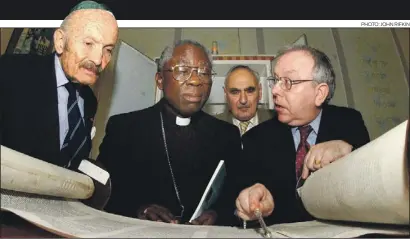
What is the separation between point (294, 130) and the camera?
39.3 inches

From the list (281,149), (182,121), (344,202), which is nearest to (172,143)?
(182,121)

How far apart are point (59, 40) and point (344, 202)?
29.4 inches

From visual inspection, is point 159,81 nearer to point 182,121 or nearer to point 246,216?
point 182,121

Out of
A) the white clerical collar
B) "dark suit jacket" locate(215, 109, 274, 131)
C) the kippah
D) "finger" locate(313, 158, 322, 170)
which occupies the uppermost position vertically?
the kippah

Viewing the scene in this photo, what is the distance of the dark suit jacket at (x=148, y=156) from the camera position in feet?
3.21

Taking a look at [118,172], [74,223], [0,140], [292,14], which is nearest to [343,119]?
[292,14]

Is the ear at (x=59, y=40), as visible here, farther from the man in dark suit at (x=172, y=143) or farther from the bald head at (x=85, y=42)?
the man in dark suit at (x=172, y=143)

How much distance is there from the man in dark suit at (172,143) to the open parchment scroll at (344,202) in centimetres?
27

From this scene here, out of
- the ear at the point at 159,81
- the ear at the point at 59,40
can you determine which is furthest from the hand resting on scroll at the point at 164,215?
the ear at the point at 59,40

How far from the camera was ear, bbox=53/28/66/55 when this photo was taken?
946mm

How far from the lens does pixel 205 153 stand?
1017 mm

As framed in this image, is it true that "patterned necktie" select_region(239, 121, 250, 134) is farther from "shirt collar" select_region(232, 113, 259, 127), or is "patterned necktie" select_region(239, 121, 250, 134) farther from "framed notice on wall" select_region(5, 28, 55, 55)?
"framed notice on wall" select_region(5, 28, 55, 55)

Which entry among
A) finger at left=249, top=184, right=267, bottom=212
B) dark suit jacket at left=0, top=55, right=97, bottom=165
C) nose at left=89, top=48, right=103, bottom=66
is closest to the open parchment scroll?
finger at left=249, top=184, right=267, bottom=212

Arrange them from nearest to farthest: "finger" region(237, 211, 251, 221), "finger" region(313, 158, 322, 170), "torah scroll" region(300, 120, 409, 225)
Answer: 1. "torah scroll" region(300, 120, 409, 225)
2. "finger" region(237, 211, 251, 221)
3. "finger" region(313, 158, 322, 170)
